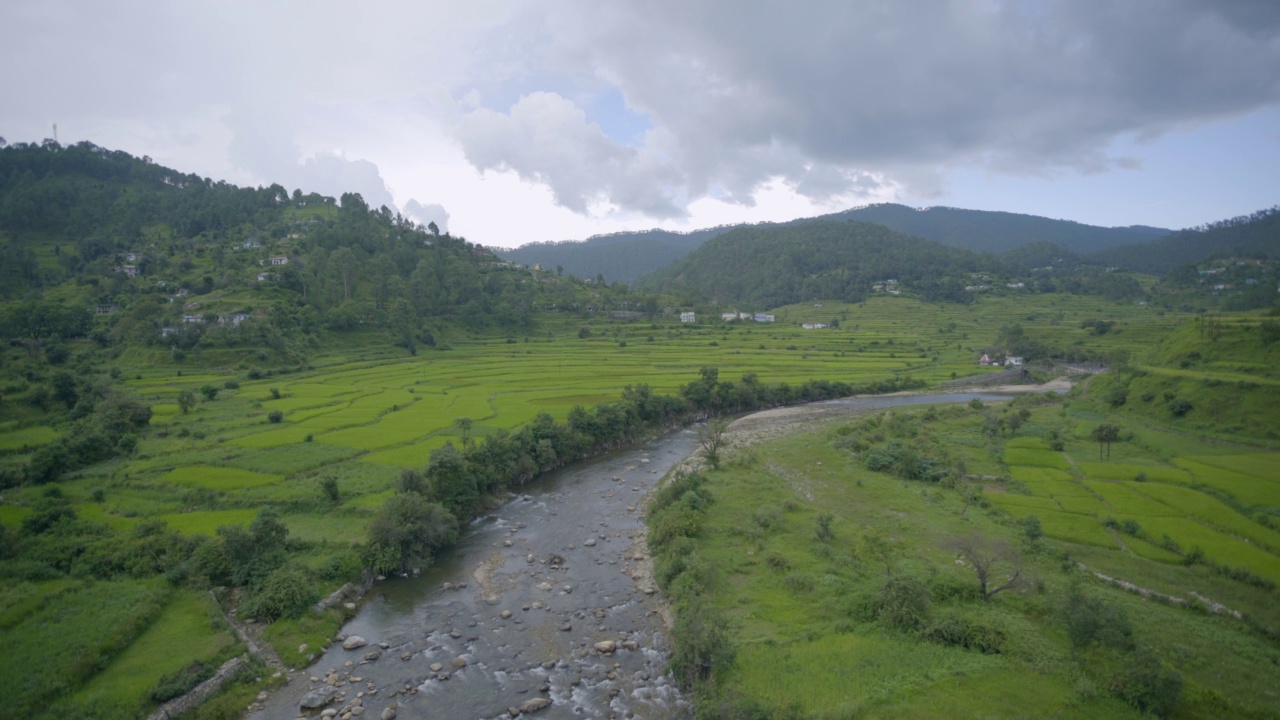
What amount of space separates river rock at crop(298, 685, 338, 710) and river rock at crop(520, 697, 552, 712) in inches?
267

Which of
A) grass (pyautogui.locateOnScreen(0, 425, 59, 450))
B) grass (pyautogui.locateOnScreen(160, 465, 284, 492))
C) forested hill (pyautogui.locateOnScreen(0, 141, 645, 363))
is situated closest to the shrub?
grass (pyautogui.locateOnScreen(160, 465, 284, 492))

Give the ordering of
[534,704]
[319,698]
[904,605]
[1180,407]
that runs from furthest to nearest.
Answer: [1180,407]
[904,605]
[319,698]
[534,704]

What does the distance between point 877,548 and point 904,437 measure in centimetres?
2493

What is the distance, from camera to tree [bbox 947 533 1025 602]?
73.4 feet

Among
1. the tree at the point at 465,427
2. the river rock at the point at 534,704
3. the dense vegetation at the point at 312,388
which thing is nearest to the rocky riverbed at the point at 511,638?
the river rock at the point at 534,704

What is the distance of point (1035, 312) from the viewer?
465 ft

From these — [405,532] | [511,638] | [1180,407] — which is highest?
[1180,407]

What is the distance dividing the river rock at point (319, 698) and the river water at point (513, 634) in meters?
0.11

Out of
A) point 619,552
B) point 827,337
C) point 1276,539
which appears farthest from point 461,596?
point 827,337

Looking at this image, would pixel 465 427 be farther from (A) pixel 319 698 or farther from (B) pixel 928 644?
(B) pixel 928 644

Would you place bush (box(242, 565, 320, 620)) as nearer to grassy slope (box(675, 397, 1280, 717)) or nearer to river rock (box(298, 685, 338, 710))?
river rock (box(298, 685, 338, 710))

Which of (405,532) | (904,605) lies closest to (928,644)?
(904,605)

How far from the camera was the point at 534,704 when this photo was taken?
1939 cm

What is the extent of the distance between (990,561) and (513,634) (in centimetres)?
2006
